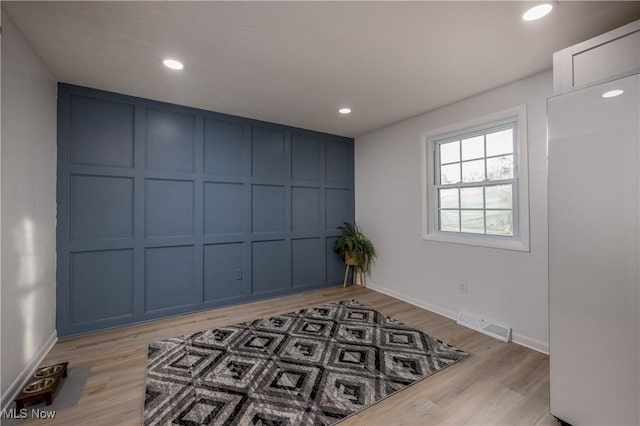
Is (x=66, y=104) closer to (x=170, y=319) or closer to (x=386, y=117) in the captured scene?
(x=170, y=319)

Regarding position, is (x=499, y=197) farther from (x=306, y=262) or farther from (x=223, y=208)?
(x=223, y=208)

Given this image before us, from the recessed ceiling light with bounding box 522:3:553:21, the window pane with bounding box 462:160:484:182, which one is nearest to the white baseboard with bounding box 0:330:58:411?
the recessed ceiling light with bounding box 522:3:553:21

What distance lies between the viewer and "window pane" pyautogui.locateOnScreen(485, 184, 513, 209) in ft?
9.10

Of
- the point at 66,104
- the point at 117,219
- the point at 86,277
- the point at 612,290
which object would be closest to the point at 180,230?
the point at 117,219

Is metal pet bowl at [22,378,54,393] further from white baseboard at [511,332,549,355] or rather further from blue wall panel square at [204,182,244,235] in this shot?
white baseboard at [511,332,549,355]

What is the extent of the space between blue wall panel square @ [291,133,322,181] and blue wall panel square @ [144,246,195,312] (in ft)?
6.12

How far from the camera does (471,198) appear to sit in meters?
3.15

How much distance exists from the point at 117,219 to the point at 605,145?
13.2 feet

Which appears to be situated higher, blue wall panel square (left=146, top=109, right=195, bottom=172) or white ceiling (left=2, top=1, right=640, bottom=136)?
white ceiling (left=2, top=1, right=640, bottom=136)

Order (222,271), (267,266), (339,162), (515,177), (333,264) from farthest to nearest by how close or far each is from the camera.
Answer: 1. (339,162)
2. (333,264)
3. (267,266)
4. (222,271)
5. (515,177)

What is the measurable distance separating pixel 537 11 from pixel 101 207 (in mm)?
4020

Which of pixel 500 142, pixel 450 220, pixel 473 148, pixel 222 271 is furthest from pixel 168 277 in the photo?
pixel 500 142

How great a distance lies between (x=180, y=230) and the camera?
328 centimetres

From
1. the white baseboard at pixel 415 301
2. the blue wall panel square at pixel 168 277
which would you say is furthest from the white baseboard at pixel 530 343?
the blue wall panel square at pixel 168 277
